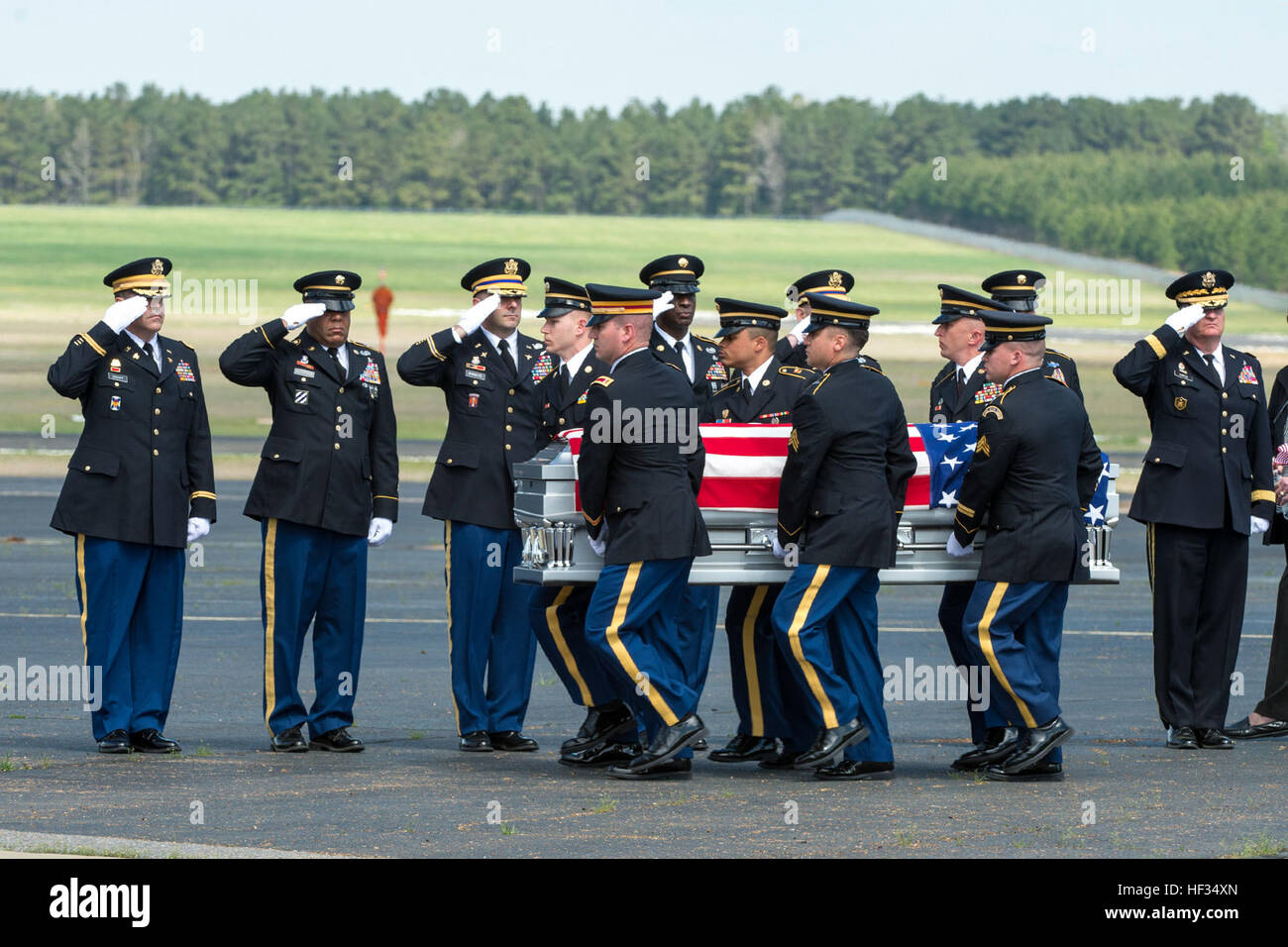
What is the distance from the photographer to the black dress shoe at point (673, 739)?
751 centimetres

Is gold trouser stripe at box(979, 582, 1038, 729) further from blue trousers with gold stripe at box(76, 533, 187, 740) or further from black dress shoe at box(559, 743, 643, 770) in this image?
blue trousers with gold stripe at box(76, 533, 187, 740)

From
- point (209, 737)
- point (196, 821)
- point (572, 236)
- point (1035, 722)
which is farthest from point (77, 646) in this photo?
point (572, 236)

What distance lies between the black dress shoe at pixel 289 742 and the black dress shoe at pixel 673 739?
1.52m

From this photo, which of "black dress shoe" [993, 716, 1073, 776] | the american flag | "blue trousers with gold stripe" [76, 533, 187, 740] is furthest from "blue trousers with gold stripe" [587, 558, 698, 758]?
"blue trousers with gold stripe" [76, 533, 187, 740]

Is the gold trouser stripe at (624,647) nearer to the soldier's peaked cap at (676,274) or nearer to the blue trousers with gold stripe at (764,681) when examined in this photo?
the blue trousers with gold stripe at (764,681)

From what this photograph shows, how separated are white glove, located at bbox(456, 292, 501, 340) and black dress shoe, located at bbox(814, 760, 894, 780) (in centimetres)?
235

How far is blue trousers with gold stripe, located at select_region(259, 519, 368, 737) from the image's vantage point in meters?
8.21

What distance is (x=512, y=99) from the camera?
461 feet

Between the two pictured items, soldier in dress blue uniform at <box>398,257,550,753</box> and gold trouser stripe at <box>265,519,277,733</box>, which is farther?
soldier in dress blue uniform at <box>398,257,550,753</box>

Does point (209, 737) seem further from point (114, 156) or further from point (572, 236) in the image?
point (114, 156)

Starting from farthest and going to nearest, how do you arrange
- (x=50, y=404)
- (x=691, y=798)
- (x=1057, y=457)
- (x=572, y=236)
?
(x=572, y=236)
(x=50, y=404)
(x=1057, y=457)
(x=691, y=798)

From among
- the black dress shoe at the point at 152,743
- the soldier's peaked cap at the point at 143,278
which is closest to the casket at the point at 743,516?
the black dress shoe at the point at 152,743
